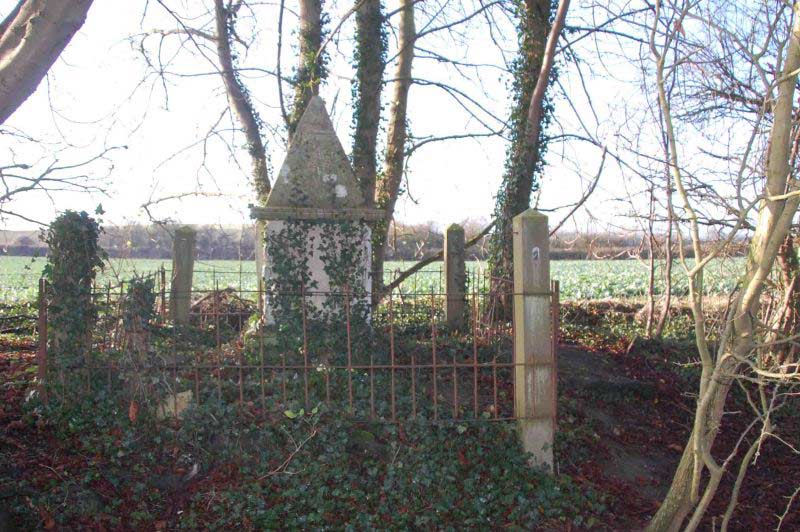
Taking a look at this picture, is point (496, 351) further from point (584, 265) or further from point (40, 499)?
point (584, 265)

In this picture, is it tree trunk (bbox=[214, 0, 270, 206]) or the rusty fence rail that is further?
tree trunk (bbox=[214, 0, 270, 206])

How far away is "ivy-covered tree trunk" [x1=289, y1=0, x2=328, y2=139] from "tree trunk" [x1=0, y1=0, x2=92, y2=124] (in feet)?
18.3

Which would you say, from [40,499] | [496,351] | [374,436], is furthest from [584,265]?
[40,499]

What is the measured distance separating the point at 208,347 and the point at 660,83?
605cm

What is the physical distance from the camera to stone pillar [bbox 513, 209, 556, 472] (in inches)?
242

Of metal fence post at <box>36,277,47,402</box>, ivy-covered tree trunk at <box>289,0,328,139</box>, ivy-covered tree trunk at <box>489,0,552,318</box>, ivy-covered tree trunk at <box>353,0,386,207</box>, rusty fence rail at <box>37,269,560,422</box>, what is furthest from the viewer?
ivy-covered tree trunk at <box>289,0,328,139</box>

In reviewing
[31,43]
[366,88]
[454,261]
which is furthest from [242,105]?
[31,43]

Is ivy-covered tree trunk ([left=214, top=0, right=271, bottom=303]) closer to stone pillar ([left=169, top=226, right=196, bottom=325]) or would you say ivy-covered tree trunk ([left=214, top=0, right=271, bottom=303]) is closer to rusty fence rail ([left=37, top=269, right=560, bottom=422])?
stone pillar ([left=169, top=226, right=196, bottom=325])

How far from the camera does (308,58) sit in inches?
434

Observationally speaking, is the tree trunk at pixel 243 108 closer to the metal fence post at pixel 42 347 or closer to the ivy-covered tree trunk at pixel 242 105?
the ivy-covered tree trunk at pixel 242 105

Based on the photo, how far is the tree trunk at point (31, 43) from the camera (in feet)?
Result: 18.1

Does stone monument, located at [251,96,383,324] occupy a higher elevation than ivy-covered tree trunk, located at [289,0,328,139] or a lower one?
lower

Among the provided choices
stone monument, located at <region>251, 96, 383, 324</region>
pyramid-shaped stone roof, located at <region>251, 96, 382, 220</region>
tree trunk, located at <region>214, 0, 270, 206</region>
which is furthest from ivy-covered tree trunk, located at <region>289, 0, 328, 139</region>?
stone monument, located at <region>251, 96, 383, 324</region>

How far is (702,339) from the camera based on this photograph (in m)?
5.12
